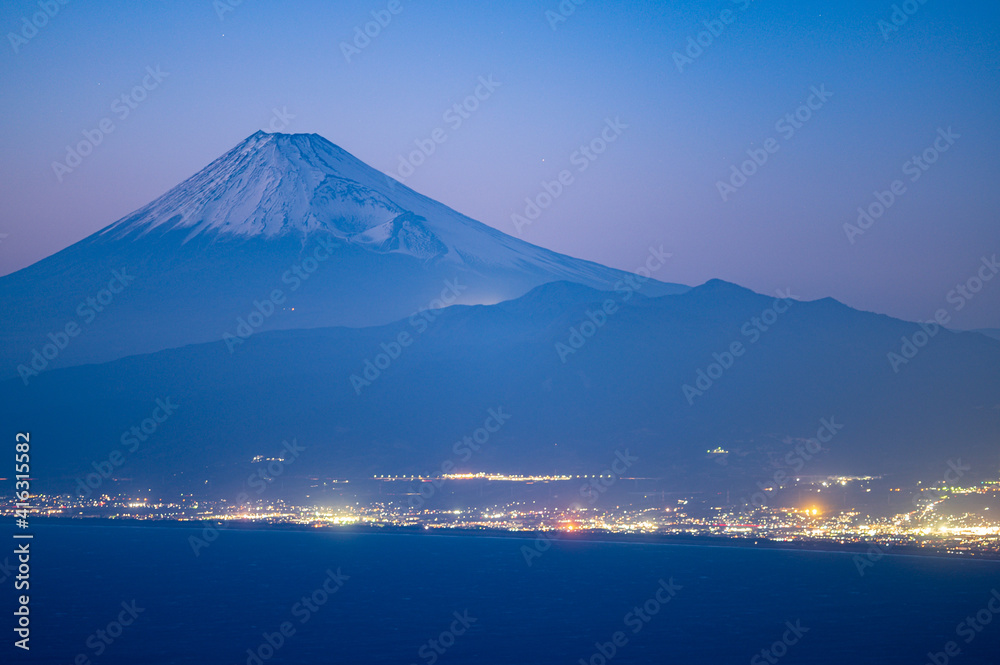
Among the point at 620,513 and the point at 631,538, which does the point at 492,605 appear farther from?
the point at 620,513

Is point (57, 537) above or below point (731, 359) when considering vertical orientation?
below

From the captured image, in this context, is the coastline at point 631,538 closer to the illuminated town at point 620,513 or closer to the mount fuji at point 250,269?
the illuminated town at point 620,513

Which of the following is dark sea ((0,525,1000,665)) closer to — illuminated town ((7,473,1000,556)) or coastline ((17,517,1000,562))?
coastline ((17,517,1000,562))

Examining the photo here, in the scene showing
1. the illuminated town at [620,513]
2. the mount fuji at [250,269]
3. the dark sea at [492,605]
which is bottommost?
the dark sea at [492,605]

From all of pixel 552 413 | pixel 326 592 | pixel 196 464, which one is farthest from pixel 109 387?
pixel 326 592

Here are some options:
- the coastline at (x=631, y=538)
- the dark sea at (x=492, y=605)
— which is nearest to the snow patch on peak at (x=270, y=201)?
the coastline at (x=631, y=538)

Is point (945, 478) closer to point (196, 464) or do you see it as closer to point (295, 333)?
point (196, 464)
